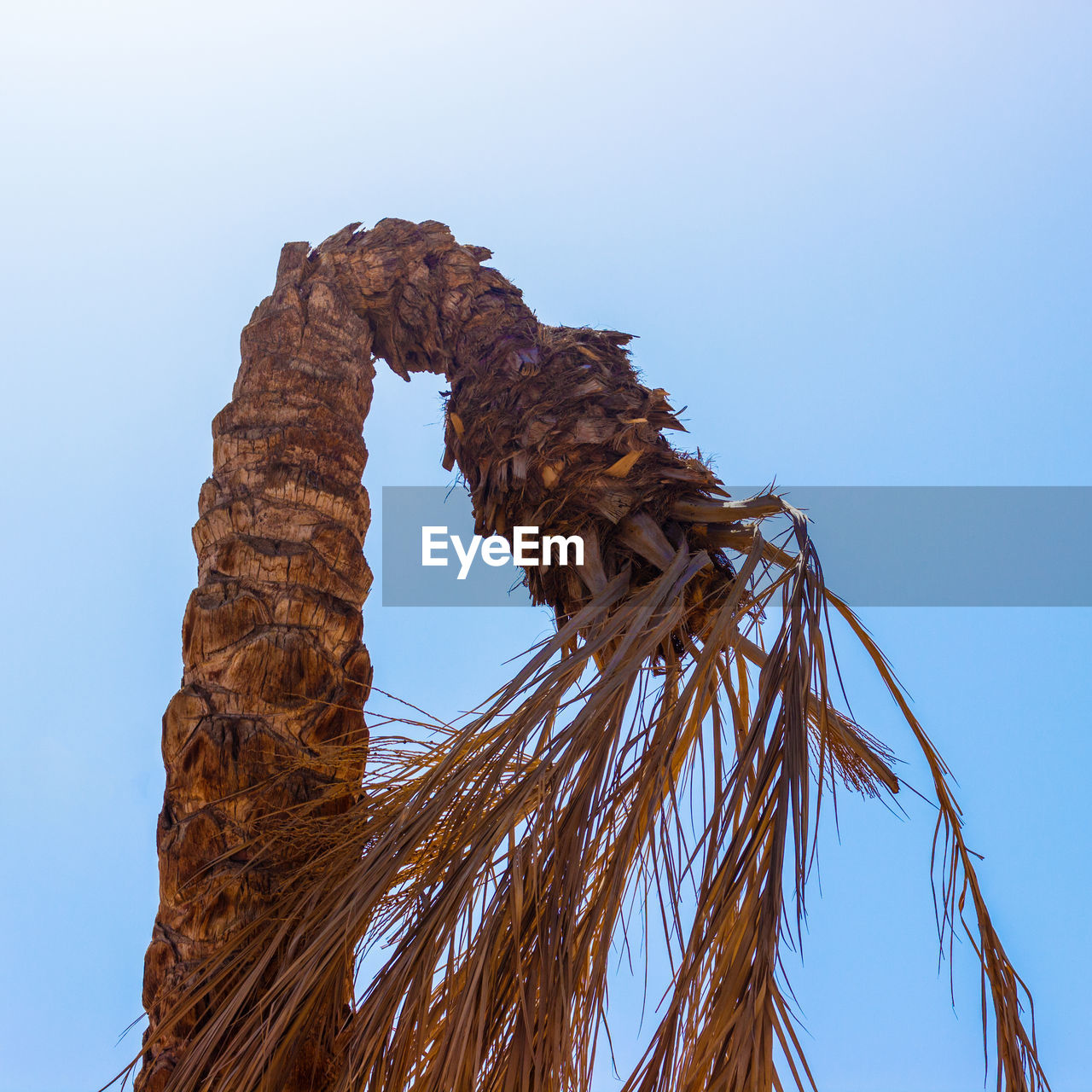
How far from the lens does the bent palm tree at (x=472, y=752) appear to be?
3.01 feet

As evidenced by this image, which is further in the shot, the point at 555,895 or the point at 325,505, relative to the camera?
the point at 325,505

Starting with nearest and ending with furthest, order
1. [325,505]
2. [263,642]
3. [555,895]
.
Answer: [555,895] → [263,642] → [325,505]

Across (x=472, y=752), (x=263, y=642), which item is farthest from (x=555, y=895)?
(x=263, y=642)

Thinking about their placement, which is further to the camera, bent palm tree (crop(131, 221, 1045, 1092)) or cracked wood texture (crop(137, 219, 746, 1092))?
cracked wood texture (crop(137, 219, 746, 1092))

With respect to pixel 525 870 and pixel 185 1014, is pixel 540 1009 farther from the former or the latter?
pixel 185 1014

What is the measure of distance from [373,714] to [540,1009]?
520mm

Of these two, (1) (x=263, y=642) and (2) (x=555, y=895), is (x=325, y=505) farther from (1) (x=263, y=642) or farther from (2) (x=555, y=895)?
(2) (x=555, y=895)

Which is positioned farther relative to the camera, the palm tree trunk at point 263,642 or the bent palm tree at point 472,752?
the palm tree trunk at point 263,642

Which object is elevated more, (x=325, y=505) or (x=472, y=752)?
(x=325, y=505)

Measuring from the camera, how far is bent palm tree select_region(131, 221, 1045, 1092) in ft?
3.01

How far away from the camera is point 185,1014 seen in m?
1.13

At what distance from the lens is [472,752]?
113cm

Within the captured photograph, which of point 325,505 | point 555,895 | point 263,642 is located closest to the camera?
point 555,895

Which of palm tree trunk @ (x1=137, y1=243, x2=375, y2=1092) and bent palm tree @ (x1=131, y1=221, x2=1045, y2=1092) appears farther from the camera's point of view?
palm tree trunk @ (x1=137, y1=243, x2=375, y2=1092)
